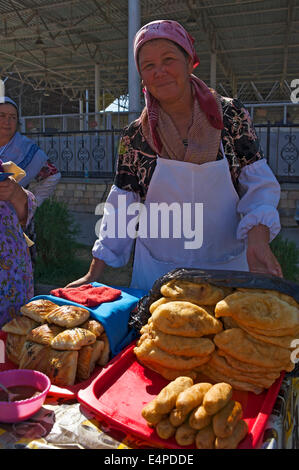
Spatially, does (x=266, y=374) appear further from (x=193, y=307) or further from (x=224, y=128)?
(x=224, y=128)

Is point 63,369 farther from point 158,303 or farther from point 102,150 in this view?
point 102,150

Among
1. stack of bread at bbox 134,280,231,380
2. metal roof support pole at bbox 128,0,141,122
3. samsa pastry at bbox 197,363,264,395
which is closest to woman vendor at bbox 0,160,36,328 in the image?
stack of bread at bbox 134,280,231,380

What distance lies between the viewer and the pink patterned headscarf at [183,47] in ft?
4.98

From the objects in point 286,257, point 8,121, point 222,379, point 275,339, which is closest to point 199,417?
point 222,379

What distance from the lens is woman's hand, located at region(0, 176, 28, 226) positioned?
155 centimetres

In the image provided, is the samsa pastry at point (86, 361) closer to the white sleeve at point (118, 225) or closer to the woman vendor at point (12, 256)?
the woman vendor at point (12, 256)

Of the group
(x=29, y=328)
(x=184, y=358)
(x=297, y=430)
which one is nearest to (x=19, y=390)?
(x=29, y=328)

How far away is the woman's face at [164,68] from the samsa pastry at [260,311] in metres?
0.97

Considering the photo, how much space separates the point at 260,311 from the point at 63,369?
0.60m

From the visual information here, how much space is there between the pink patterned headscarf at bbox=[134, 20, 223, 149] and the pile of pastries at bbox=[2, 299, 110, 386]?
921mm

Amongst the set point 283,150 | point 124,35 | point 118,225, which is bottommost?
point 118,225

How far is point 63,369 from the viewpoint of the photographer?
112cm

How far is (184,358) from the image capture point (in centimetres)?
105

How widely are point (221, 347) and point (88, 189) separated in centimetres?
852
